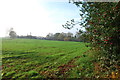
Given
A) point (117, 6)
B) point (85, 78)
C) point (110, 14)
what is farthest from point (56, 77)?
point (117, 6)

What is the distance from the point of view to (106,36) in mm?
3105

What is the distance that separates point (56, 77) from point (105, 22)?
3.80 m

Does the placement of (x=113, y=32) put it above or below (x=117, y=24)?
below

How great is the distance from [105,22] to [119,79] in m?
2.39

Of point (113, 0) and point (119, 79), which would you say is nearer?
point (113, 0)

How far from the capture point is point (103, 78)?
13.3 feet

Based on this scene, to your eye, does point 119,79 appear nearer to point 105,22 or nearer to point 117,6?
point 105,22

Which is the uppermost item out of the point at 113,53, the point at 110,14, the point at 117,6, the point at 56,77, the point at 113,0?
the point at 113,0

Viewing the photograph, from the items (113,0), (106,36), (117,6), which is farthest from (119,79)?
(113,0)

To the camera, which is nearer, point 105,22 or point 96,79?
point 105,22

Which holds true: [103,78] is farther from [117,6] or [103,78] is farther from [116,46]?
[117,6]

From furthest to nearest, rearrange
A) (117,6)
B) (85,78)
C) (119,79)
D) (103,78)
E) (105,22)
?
(85,78), (103,78), (119,79), (105,22), (117,6)

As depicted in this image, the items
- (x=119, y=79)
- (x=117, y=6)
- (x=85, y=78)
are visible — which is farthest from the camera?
(x=85, y=78)

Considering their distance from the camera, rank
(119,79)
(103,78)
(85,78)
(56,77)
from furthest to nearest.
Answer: (56,77), (85,78), (103,78), (119,79)
